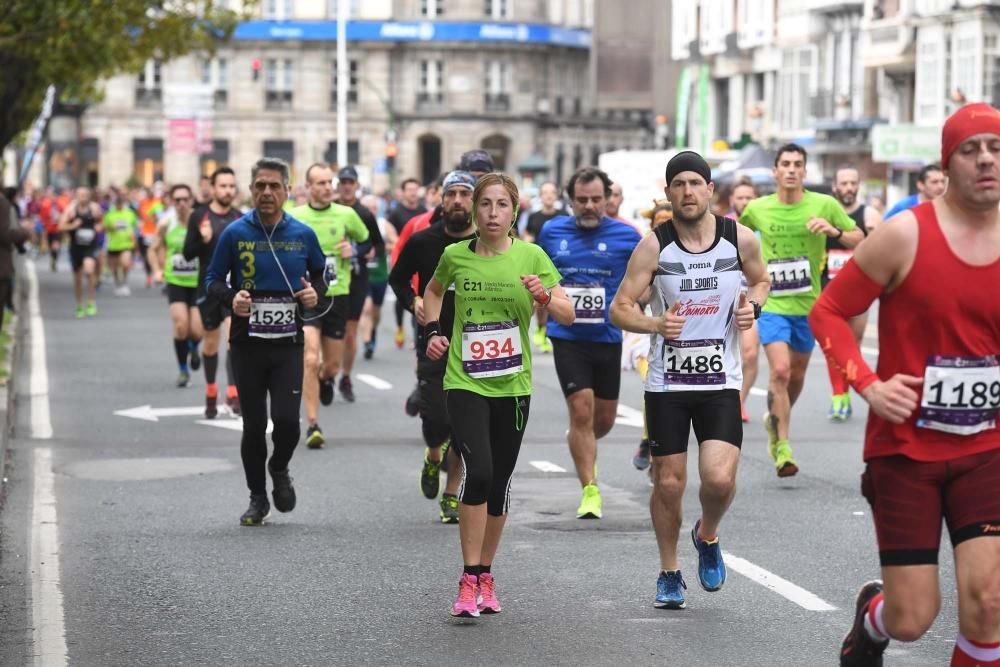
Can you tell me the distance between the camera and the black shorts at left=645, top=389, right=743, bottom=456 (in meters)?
7.92

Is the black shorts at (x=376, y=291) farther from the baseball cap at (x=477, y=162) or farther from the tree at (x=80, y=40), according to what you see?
the baseball cap at (x=477, y=162)

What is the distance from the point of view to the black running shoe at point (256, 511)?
400 inches

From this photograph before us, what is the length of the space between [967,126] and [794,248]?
6.90 metres

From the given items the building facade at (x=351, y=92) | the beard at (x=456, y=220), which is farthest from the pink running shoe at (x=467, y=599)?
the building facade at (x=351, y=92)

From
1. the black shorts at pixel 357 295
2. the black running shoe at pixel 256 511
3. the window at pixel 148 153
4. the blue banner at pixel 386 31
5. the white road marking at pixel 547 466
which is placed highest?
the blue banner at pixel 386 31

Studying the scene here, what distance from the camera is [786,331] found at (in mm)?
12352

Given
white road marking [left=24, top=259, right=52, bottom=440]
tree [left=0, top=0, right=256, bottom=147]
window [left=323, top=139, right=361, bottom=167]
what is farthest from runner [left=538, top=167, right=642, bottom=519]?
window [left=323, top=139, right=361, bottom=167]

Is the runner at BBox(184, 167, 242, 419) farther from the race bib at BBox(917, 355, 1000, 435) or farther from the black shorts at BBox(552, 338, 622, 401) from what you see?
Result: the race bib at BBox(917, 355, 1000, 435)

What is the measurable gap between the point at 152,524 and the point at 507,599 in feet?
8.99

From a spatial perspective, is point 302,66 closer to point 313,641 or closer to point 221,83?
point 221,83

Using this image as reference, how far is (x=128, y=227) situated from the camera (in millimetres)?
33094

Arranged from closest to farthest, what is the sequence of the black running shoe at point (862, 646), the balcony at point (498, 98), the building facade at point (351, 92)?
the black running shoe at point (862, 646) < the building facade at point (351, 92) < the balcony at point (498, 98)

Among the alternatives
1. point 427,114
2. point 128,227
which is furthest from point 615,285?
point 427,114

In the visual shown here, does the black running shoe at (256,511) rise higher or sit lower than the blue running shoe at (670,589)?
A: lower
